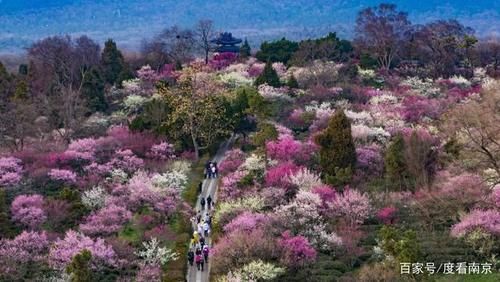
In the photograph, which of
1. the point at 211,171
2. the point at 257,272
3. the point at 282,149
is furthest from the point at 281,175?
the point at 257,272

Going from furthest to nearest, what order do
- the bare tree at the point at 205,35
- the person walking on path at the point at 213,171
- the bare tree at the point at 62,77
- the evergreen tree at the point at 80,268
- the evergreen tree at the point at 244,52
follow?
the evergreen tree at the point at 244,52 → the bare tree at the point at 205,35 → the bare tree at the point at 62,77 → the person walking on path at the point at 213,171 → the evergreen tree at the point at 80,268

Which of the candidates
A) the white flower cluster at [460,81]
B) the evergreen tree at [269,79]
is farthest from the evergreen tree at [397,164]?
the white flower cluster at [460,81]

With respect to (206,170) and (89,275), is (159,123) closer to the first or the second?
(206,170)

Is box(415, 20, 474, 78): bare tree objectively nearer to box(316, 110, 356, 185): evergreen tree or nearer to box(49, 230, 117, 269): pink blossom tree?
box(316, 110, 356, 185): evergreen tree

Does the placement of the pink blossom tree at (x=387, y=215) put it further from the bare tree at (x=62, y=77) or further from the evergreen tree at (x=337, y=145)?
the bare tree at (x=62, y=77)

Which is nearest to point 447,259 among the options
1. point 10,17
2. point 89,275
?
point 89,275

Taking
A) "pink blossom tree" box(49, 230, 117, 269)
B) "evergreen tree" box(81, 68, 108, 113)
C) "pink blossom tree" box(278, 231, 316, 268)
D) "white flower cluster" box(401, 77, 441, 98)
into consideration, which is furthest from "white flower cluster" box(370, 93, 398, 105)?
"pink blossom tree" box(49, 230, 117, 269)

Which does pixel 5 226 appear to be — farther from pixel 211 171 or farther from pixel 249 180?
pixel 211 171
